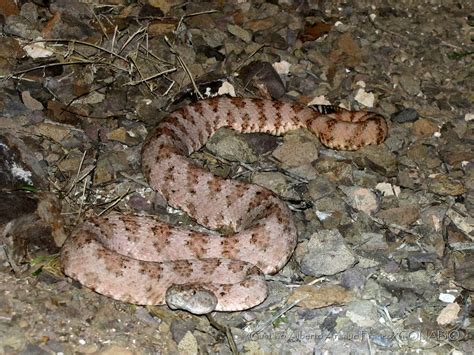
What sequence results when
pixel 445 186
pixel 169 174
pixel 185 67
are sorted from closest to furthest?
pixel 169 174 < pixel 445 186 < pixel 185 67

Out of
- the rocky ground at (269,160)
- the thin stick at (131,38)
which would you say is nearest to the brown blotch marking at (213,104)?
the rocky ground at (269,160)

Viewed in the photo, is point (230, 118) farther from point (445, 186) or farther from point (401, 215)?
point (445, 186)

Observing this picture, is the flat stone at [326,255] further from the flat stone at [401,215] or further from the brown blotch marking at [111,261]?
the brown blotch marking at [111,261]

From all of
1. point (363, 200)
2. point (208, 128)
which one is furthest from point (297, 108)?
point (363, 200)

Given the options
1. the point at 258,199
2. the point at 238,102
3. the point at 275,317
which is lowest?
the point at 238,102

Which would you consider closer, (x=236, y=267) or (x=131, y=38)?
(x=236, y=267)

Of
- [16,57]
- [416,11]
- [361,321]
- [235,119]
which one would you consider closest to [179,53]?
[235,119]

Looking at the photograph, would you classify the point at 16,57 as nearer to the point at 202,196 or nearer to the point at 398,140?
the point at 202,196
